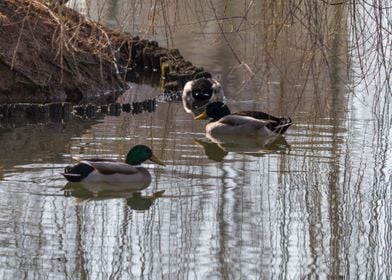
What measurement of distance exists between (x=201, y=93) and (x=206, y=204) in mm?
6235

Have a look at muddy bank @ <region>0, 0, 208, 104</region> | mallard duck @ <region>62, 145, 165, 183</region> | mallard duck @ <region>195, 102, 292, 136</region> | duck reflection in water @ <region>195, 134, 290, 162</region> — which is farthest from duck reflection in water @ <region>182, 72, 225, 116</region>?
mallard duck @ <region>62, 145, 165, 183</region>

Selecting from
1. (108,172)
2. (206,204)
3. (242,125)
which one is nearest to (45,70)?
(242,125)

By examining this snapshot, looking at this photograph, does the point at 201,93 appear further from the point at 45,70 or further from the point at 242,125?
the point at 242,125

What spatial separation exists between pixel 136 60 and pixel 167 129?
598 cm

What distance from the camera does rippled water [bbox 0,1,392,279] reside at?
6.45 metres

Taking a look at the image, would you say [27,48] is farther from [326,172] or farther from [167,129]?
[326,172]

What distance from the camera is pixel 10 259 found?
6.54 m

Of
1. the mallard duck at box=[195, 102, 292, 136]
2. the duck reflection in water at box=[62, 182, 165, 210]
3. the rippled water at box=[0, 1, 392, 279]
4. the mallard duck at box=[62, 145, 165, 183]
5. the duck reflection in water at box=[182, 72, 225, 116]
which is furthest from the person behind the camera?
the duck reflection in water at box=[182, 72, 225, 116]

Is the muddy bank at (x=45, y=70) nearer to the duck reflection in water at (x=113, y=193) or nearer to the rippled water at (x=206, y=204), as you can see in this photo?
the rippled water at (x=206, y=204)

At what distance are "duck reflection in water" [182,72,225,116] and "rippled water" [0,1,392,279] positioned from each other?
1.87m

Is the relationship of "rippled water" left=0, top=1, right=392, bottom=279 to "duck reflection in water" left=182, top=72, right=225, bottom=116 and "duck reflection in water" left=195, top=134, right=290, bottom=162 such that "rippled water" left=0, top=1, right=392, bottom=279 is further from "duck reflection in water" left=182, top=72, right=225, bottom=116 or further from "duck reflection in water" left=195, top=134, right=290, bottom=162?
"duck reflection in water" left=182, top=72, right=225, bottom=116

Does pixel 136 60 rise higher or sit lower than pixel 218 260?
higher

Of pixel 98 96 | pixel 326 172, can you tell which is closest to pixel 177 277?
pixel 326 172

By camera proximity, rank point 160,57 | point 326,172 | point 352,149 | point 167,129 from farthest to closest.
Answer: point 160,57, point 167,129, point 352,149, point 326,172
